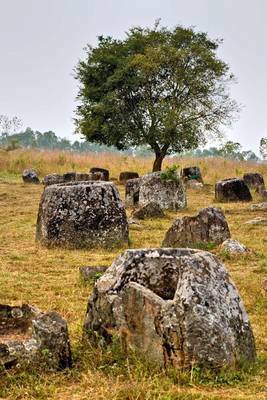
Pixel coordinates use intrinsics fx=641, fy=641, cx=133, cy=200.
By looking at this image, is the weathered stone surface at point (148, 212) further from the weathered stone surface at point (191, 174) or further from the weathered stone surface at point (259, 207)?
the weathered stone surface at point (191, 174)

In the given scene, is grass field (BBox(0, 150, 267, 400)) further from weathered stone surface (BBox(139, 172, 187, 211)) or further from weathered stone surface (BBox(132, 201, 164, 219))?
weathered stone surface (BBox(139, 172, 187, 211))

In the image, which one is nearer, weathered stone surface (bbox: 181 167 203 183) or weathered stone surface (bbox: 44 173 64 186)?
weathered stone surface (bbox: 44 173 64 186)

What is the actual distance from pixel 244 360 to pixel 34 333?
1.50 meters

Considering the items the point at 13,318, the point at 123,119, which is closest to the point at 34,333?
the point at 13,318

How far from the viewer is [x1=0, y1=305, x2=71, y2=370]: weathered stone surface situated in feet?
14.3

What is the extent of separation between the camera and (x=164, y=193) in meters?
17.9

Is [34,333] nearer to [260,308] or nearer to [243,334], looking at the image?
[243,334]

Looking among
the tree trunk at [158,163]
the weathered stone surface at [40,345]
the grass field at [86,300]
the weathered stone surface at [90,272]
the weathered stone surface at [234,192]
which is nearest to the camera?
the grass field at [86,300]

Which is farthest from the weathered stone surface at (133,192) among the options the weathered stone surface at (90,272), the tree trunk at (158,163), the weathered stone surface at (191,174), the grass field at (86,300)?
the tree trunk at (158,163)

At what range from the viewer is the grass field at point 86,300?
410 cm

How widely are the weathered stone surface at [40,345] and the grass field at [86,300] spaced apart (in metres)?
0.08

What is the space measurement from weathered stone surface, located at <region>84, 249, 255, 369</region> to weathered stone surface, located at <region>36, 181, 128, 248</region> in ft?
19.9

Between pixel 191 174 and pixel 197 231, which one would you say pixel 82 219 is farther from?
pixel 191 174

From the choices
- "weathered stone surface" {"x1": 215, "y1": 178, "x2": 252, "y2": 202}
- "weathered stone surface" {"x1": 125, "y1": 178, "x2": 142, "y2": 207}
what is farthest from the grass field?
"weathered stone surface" {"x1": 125, "y1": 178, "x2": 142, "y2": 207}
